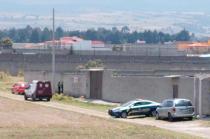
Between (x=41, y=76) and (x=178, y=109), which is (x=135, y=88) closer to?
(x=178, y=109)

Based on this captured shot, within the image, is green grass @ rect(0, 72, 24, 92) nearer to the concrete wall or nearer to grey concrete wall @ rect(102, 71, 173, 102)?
the concrete wall

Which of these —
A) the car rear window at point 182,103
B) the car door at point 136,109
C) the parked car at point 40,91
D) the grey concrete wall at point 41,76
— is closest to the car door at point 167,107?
the car rear window at point 182,103

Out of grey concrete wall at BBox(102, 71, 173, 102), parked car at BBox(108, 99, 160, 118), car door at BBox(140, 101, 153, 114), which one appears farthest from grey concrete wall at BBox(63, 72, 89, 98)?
car door at BBox(140, 101, 153, 114)

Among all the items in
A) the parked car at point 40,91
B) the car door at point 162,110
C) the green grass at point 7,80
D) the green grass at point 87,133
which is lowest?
the green grass at point 7,80

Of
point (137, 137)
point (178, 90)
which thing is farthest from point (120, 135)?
point (178, 90)

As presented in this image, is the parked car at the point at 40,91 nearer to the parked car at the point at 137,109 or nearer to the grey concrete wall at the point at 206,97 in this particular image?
the parked car at the point at 137,109

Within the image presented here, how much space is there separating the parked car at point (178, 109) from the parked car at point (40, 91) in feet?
75.8

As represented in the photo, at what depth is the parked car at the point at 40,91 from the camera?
68562 mm

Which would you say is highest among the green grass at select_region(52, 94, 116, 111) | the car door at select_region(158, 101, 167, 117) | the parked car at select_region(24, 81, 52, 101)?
the car door at select_region(158, 101, 167, 117)

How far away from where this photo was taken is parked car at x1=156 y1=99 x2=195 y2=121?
152ft

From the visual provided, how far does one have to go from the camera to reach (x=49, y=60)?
103438 millimetres

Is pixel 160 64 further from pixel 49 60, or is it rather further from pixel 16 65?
pixel 16 65

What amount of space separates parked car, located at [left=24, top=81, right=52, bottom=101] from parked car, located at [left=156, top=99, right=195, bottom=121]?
23091 mm

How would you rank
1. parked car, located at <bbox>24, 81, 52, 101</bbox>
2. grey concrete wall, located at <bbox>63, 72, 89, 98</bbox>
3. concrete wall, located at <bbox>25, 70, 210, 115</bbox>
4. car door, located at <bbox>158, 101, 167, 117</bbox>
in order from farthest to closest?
grey concrete wall, located at <bbox>63, 72, 89, 98</bbox> < parked car, located at <bbox>24, 81, 52, 101</bbox> < concrete wall, located at <bbox>25, 70, 210, 115</bbox> < car door, located at <bbox>158, 101, 167, 117</bbox>
